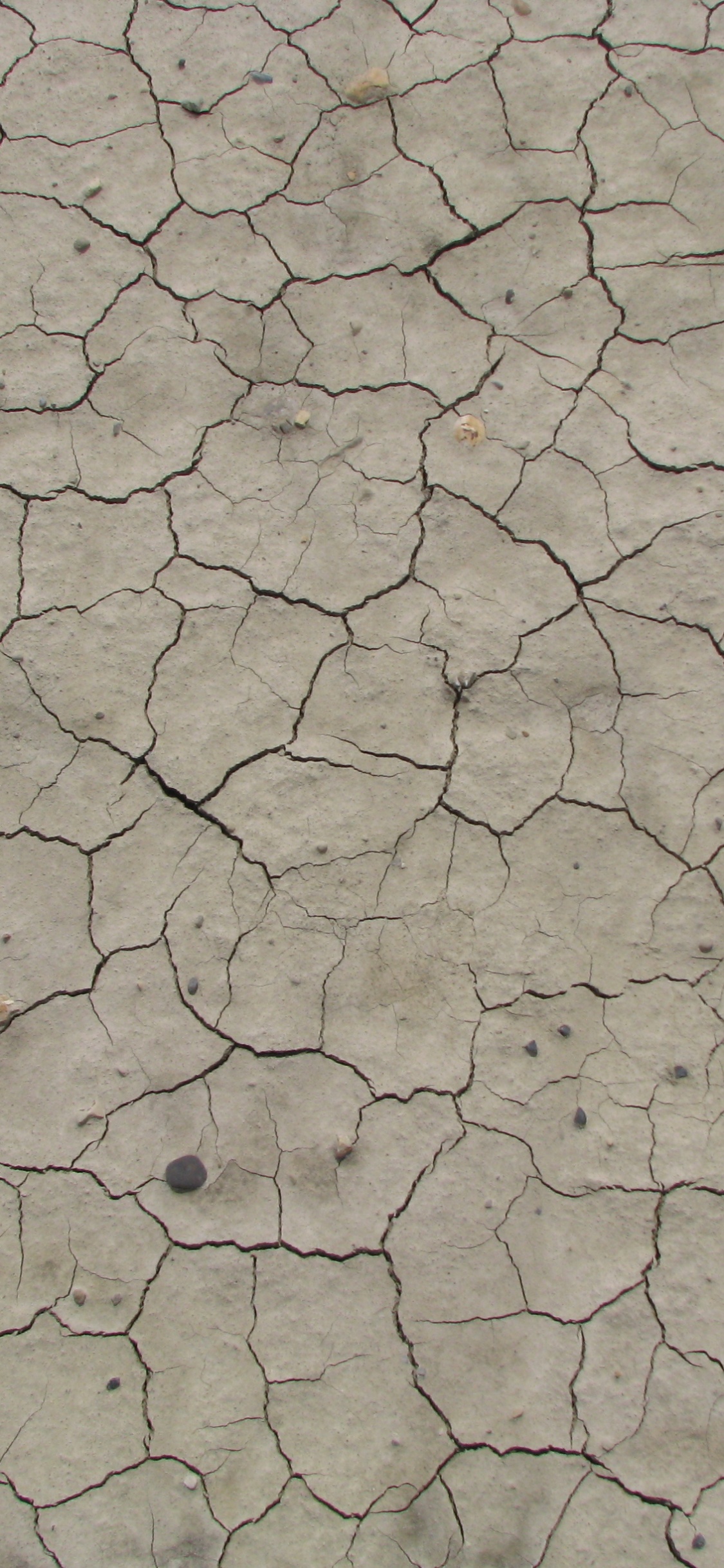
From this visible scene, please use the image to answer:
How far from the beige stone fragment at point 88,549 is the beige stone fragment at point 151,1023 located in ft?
3.13

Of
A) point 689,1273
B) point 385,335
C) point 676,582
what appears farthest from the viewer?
point 385,335

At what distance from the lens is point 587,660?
8.48 ft

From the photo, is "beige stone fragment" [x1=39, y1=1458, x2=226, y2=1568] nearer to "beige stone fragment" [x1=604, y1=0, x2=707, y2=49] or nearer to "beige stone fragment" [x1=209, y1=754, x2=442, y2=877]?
"beige stone fragment" [x1=209, y1=754, x2=442, y2=877]

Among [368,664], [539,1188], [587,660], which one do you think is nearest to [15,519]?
[368,664]

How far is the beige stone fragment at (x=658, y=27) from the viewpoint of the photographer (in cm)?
286

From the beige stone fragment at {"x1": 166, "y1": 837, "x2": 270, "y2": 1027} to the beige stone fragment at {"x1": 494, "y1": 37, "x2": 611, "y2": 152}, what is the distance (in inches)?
86.7

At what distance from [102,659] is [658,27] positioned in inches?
95.4

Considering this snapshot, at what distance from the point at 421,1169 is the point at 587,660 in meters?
1.33

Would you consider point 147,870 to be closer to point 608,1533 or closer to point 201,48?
point 608,1533

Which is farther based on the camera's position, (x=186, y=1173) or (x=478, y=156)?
(x=478, y=156)

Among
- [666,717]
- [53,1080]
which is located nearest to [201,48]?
[666,717]

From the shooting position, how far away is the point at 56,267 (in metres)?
2.81

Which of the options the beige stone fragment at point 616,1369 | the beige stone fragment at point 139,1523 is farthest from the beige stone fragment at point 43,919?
the beige stone fragment at point 616,1369

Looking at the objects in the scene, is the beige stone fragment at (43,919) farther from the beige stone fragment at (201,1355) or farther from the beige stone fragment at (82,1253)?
the beige stone fragment at (201,1355)
